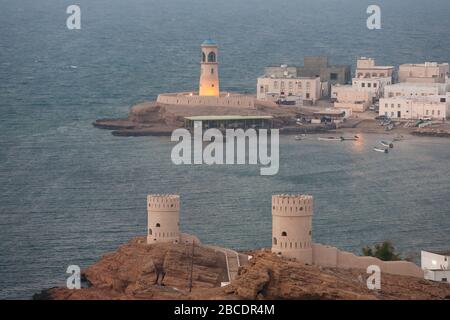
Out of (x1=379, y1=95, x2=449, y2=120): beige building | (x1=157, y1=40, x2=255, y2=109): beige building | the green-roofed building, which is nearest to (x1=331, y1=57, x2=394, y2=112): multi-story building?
(x1=379, y1=95, x2=449, y2=120): beige building

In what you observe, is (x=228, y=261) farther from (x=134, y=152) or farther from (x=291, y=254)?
(x=134, y=152)

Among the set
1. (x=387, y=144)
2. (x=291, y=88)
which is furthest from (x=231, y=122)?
(x=291, y=88)

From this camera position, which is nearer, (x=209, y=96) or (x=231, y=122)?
(x=231, y=122)

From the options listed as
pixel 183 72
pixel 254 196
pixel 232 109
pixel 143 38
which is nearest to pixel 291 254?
pixel 254 196

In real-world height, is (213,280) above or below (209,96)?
below

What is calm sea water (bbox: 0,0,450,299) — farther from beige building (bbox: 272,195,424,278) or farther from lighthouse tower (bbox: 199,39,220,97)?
beige building (bbox: 272,195,424,278)

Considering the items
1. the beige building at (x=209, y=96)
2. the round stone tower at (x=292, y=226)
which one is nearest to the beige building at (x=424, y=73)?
the beige building at (x=209, y=96)

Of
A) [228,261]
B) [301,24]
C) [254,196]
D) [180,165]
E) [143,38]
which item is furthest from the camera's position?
[301,24]

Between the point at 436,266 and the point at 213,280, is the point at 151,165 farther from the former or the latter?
the point at 213,280
